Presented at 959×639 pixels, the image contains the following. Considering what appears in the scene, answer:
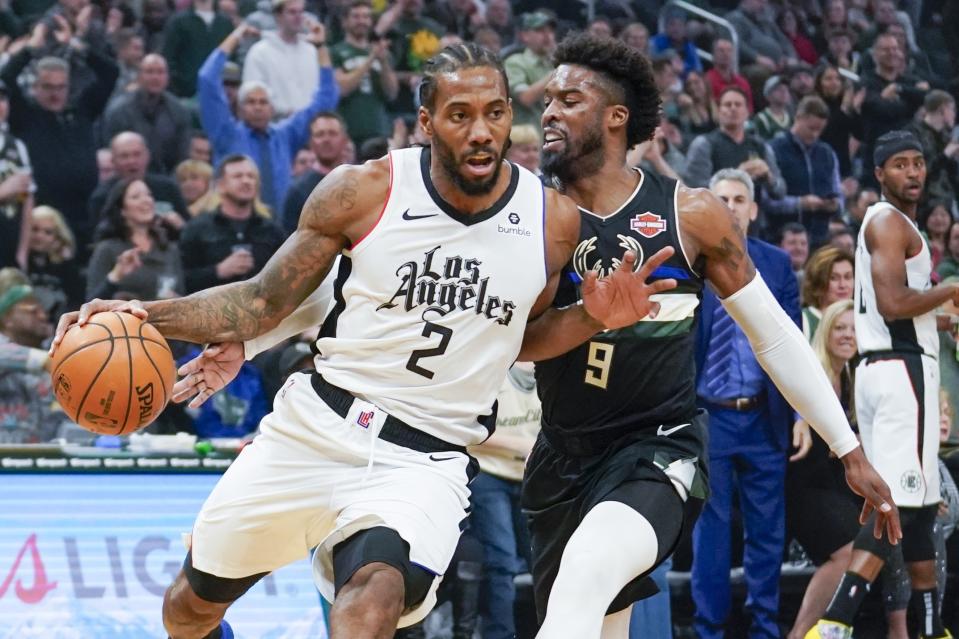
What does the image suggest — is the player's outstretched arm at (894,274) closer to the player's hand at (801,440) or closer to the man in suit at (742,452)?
the man in suit at (742,452)

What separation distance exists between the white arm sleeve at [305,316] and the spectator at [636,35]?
6984 millimetres

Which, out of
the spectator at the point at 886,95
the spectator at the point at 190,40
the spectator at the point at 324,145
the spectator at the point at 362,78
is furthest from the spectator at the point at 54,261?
the spectator at the point at 886,95

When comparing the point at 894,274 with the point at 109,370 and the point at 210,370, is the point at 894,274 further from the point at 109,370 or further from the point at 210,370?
the point at 109,370

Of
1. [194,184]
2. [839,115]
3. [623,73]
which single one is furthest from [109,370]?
[839,115]

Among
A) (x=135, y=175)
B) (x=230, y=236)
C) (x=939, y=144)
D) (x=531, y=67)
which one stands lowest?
(x=230, y=236)

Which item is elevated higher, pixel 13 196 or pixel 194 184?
pixel 194 184

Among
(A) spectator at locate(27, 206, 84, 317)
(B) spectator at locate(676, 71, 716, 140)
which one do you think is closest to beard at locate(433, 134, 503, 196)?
(A) spectator at locate(27, 206, 84, 317)

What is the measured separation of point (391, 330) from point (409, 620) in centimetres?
92

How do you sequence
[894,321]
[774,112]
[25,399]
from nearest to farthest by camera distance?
[894,321] < [25,399] < [774,112]

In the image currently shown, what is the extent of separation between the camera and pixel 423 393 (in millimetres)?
4250

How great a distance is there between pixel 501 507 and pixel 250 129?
3615 mm

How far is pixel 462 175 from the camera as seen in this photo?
13.9 ft

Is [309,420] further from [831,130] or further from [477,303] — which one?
[831,130]

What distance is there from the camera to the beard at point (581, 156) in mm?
4684
